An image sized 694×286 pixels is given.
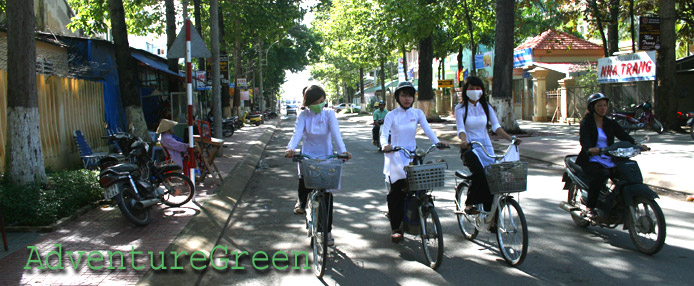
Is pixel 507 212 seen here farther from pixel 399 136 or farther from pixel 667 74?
pixel 667 74

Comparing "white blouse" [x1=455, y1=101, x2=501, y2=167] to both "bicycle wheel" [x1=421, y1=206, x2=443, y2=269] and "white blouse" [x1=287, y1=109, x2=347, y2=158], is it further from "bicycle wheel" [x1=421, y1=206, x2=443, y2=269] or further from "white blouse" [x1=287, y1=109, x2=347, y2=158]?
"white blouse" [x1=287, y1=109, x2=347, y2=158]

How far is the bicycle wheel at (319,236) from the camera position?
4867 millimetres

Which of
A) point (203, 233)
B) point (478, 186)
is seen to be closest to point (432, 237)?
point (478, 186)

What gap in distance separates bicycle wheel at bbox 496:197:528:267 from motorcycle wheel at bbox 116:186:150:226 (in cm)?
414

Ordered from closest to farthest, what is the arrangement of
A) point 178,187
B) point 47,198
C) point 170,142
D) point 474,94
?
point 474,94
point 47,198
point 178,187
point 170,142

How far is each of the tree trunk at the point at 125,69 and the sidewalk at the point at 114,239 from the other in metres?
5.06

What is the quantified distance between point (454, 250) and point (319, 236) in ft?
4.88

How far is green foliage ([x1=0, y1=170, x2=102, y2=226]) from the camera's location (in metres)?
6.63

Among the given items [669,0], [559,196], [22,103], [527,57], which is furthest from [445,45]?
[22,103]

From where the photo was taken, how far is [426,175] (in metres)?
4.94

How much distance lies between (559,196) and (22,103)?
762cm

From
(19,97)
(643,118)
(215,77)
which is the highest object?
(215,77)

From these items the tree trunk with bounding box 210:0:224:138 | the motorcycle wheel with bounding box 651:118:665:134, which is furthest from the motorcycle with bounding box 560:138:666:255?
the motorcycle wheel with bounding box 651:118:665:134

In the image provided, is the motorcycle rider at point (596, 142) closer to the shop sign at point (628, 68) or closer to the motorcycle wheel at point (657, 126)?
the motorcycle wheel at point (657, 126)
